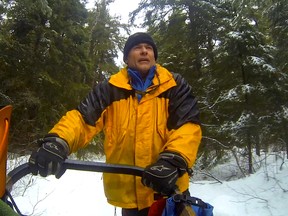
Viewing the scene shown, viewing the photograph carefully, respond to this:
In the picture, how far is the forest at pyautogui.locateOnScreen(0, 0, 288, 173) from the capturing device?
8.67m

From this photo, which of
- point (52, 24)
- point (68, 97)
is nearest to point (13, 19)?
point (52, 24)

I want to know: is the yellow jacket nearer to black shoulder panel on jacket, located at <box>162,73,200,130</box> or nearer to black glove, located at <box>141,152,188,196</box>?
black shoulder panel on jacket, located at <box>162,73,200,130</box>

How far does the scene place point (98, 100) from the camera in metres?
2.53

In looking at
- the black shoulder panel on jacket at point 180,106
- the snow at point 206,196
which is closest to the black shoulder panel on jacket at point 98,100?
the black shoulder panel on jacket at point 180,106

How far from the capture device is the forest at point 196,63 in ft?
28.5

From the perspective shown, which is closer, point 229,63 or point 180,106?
point 180,106

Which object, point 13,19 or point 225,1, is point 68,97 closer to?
point 13,19

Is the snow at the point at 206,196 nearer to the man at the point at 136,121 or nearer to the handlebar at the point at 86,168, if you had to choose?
the man at the point at 136,121

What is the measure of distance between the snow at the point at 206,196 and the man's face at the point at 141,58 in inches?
131

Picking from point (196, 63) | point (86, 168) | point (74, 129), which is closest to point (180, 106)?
point (74, 129)

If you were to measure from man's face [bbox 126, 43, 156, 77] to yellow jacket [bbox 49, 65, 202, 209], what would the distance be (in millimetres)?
95

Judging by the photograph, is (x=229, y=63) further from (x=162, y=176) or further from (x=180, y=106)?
(x=162, y=176)

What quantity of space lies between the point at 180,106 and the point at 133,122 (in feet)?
1.17

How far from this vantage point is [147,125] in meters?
2.39
